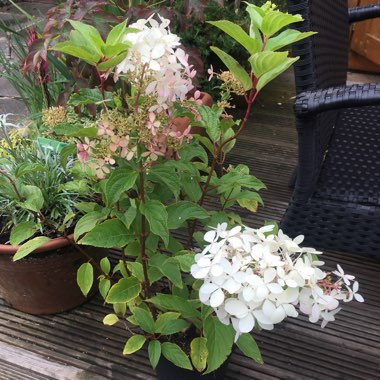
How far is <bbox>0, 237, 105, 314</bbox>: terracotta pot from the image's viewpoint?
4.33ft

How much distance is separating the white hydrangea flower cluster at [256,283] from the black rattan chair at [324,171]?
14.6 inches

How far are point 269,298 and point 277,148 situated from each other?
73.5 inches

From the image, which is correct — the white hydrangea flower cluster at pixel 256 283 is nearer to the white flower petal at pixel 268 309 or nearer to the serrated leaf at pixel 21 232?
the white flower petal at pixel 268 309

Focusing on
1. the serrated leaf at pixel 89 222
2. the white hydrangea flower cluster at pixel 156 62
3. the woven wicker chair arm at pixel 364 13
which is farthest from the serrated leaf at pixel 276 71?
the woven wicker chair arm at pixel 364 13

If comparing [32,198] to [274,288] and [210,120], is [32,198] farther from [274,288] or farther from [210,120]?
[274,288]

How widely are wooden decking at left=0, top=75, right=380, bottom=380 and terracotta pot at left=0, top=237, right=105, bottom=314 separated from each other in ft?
0.16

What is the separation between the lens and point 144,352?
1.35 meters

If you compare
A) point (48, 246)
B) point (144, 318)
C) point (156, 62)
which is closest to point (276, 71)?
point (156, 62)

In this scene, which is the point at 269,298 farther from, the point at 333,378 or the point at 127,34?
the point at 333,378

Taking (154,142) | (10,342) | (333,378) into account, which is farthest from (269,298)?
(10,342)

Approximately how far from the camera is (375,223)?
1055mm

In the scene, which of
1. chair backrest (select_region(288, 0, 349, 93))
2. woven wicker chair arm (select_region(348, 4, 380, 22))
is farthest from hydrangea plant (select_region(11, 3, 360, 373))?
woven wicker chair arm (select_region(348, 4, 380, 22))

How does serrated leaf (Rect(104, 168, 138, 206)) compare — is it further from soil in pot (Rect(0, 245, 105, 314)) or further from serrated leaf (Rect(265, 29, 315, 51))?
soil in pot (Rect(0, 245, 105, 314))

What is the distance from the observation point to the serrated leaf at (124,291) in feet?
3.21
